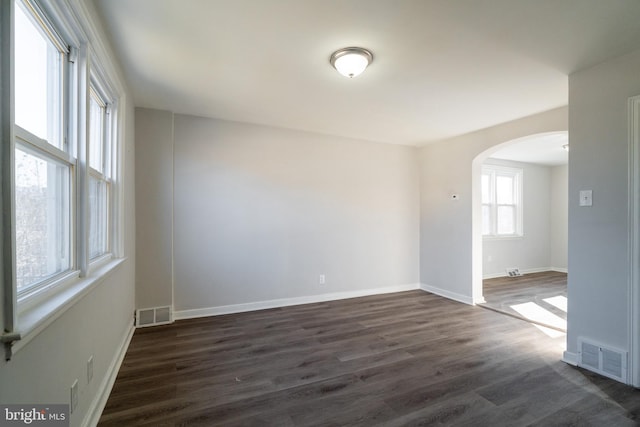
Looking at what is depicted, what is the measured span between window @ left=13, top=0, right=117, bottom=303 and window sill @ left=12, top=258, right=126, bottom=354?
0.05 meters

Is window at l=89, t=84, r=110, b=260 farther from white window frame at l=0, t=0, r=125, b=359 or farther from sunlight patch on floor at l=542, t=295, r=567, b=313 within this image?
sunlight patch on floor at l=542, t=295, r=567, b=313

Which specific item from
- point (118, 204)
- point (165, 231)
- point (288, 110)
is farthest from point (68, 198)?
point (288, 110)

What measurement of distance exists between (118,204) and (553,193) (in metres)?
8.82

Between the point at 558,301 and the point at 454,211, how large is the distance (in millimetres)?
2085

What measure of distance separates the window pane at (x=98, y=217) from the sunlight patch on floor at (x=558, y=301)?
559 cm

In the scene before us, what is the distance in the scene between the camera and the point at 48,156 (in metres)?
1.39

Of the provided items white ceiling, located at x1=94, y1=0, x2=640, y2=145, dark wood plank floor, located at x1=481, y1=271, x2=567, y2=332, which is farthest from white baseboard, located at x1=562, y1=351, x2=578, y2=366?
white ceiling, located at x1=94, y1=0, x2=640, y2=145

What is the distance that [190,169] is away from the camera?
12.5 ft

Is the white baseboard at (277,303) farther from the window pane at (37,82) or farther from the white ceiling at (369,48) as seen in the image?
the window pane at (37,82)

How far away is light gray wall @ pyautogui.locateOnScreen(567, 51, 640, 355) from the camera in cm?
Answer: 237

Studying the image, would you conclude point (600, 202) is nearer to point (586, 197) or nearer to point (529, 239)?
Answer: point (586, 197)

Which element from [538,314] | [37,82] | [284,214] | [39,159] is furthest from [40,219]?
Answer: [538,314]

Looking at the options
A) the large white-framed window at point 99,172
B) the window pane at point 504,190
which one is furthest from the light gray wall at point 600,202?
the window pane at point 504,190

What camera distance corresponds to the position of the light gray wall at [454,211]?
441 centimetres
